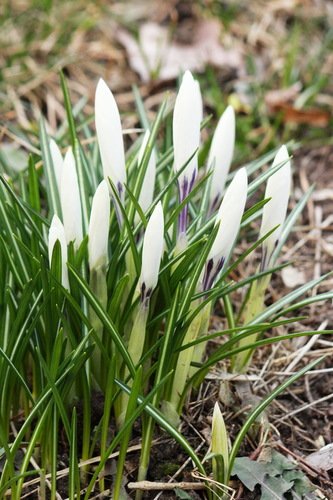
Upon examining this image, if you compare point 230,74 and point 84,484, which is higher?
point 230,74

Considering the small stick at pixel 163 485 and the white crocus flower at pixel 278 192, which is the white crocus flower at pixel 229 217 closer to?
the white crocus flower at pixel 278 192

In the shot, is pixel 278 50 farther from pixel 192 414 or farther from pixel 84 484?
pixel 84 484

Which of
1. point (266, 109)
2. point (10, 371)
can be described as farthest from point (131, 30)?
point (10, 371)

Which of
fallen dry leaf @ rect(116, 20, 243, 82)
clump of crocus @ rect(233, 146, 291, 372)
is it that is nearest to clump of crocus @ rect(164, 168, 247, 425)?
clump of crocus @ rect(233, 146, 291, 372)

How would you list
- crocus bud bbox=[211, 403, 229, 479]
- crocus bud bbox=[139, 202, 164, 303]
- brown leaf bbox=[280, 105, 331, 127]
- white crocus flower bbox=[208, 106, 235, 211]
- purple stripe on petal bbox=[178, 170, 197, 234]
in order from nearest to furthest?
crocus bud bbox=[139, 202, 164, 303]
crocus bud bbox=[211, 403, 229, 479]
purple stripe on petal bbox=[178, 170, 197, 234]
white crocus flower bbox=[208, 106, 235, 211]
brown leaf bbox=[280, 105, 331, 127]

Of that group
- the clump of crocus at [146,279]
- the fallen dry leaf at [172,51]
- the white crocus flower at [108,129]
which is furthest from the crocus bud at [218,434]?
the fallen dry leaf at [172,51]

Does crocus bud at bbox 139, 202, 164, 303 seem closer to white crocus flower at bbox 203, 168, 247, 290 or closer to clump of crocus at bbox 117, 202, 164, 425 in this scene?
clump of crocus at bbox 117, 202, 164, 425
